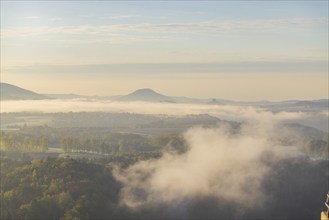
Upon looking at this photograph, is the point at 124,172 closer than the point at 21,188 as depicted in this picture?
No

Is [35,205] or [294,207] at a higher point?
[35,205]

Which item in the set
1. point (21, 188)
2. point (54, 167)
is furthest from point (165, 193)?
point (21, 188)

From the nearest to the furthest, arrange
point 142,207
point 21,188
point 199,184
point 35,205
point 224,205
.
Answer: point 35,205 < point 21,188 < point 142,207 < point 224,205 < point 199,184

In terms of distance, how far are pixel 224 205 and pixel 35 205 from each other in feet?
207

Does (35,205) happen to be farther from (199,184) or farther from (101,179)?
(199,184)

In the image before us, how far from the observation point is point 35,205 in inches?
5079

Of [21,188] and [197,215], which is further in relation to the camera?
[197,215]

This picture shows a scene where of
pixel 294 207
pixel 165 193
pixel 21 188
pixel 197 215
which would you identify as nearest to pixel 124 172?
pixel 165 193

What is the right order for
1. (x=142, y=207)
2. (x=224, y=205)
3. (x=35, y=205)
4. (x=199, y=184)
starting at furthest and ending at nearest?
(x=199, y=184) < (x=224, y=205) < (x=142, y=207) < (x=35, y=205)

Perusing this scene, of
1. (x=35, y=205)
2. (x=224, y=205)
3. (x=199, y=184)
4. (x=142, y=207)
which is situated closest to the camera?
(x=35, y=205)

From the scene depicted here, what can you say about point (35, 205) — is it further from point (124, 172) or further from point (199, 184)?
point (199, 184)

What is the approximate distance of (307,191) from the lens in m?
186

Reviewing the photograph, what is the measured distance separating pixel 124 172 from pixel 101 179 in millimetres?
19495

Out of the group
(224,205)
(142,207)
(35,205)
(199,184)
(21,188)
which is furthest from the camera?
(199,184)
